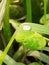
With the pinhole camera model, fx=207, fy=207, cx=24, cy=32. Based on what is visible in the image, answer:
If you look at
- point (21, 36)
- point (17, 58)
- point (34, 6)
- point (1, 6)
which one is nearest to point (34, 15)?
point (34, 6)

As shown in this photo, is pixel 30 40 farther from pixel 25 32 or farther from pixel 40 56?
pixel 40 56

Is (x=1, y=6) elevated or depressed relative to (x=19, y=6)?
elevated

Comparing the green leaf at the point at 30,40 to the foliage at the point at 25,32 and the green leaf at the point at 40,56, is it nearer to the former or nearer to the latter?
the foliage at the point at 25,32

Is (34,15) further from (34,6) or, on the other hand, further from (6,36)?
(6,36)

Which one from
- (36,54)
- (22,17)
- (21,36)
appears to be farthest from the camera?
(22,17)

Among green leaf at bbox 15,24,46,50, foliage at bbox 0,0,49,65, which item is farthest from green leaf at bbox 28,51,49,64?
green leaf at bbox 15,24,46,50

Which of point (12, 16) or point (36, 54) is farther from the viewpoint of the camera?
point (12, 16)

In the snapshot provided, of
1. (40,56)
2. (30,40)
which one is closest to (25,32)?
(30,40)

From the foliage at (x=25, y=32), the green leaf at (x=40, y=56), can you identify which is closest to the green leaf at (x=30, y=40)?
the foliage at (x=25, y=32)

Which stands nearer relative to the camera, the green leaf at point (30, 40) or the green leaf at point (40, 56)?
the green leaf at point (30, 40)

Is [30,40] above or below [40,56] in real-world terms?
above

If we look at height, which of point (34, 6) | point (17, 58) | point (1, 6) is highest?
point (1, 6)
